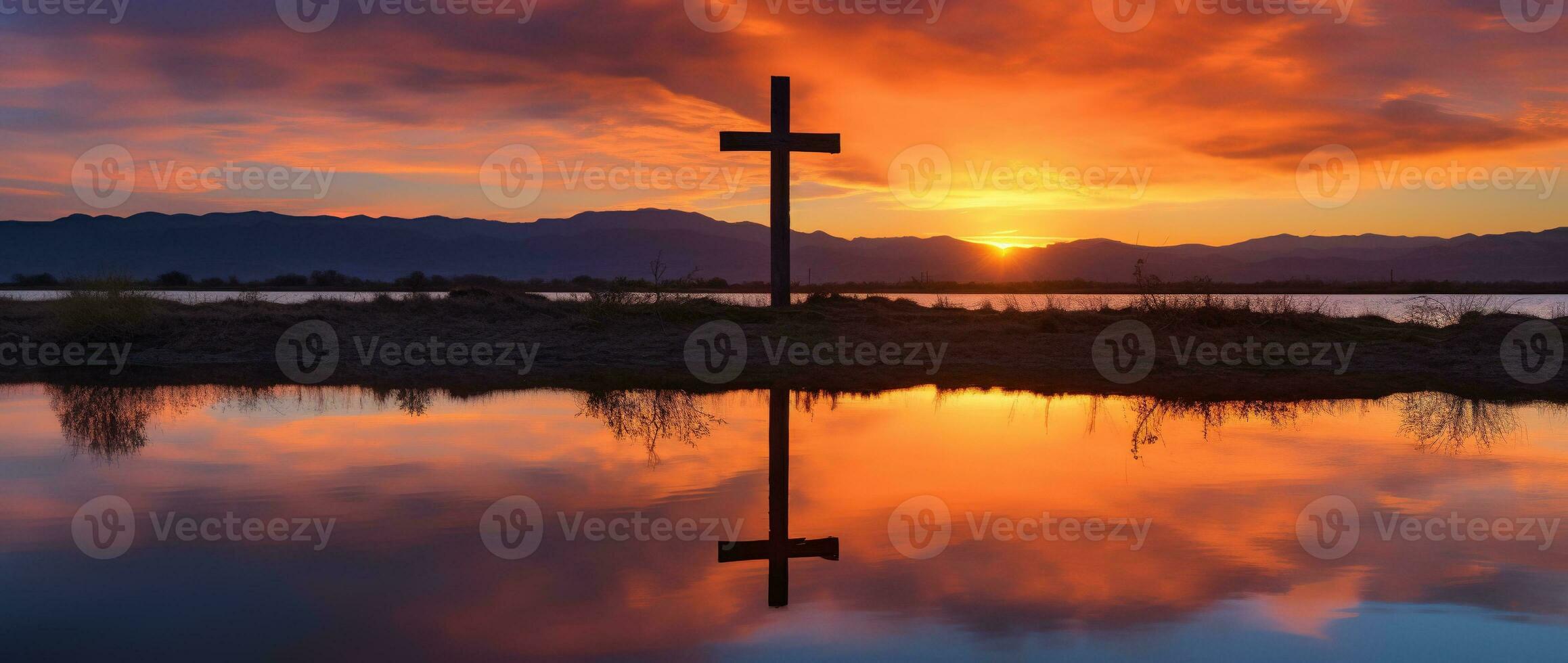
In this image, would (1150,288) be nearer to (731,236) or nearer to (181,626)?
(181,626)

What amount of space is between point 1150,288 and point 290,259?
184073mm

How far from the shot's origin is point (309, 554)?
638 centimetres

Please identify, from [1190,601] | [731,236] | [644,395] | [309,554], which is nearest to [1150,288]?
[644,395]

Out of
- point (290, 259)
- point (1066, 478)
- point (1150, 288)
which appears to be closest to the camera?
point (1066, 478)
